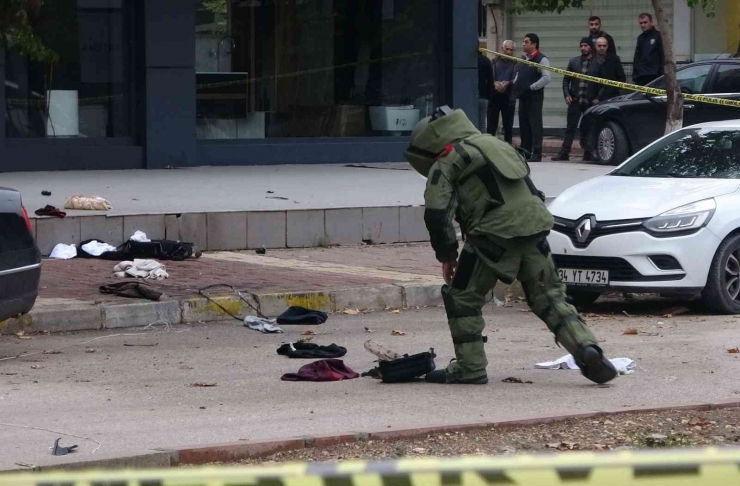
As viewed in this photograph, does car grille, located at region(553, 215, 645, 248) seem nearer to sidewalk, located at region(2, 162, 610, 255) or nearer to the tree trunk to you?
sidewalk, located at region(2, 162, 610, 255)

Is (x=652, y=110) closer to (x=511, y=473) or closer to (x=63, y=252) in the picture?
(x=63, y=252)

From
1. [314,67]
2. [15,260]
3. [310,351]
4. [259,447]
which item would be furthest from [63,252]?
[314,67]

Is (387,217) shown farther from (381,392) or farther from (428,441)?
(428,441)

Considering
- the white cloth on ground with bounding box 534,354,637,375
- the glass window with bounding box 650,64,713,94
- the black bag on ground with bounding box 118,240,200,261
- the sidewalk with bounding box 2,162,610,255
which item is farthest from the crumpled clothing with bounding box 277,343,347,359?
the glass window with bounding box 650,64,713,94

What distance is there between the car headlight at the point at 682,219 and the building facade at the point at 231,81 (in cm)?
861

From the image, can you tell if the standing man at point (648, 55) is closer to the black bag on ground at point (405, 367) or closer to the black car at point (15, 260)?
the black bag on ground at point (405, 367)

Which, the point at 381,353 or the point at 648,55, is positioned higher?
the point at 648,55

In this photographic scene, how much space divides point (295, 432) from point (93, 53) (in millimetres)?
11402

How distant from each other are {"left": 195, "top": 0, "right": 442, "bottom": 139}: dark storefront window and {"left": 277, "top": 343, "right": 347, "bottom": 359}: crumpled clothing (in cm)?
946

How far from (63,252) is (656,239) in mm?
5068

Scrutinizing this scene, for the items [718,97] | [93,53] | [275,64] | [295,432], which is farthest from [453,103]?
[295,432]

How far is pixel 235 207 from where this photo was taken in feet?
39.7

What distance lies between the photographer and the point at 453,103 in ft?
59.8

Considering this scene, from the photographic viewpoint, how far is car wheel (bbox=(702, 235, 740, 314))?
29.7 ft
